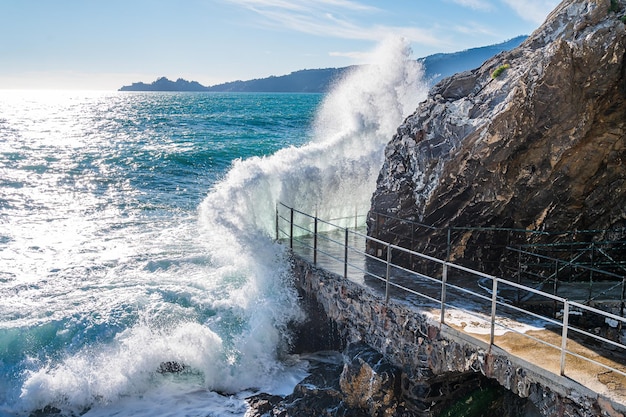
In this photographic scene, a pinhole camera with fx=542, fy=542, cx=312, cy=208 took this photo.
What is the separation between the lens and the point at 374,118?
1636cm

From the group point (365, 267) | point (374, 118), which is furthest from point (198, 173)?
point (365, 267)

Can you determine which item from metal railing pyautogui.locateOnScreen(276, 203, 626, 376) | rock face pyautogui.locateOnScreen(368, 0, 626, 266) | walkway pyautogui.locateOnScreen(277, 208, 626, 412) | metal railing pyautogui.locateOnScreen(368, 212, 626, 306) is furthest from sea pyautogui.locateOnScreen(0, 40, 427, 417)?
rock face pyautogui.locateOnScreen(368, 0, 626, 266)

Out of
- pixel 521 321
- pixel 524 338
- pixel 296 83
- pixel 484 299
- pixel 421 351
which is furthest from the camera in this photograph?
pixel 296 83

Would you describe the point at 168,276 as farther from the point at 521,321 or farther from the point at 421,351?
the point at 521,321

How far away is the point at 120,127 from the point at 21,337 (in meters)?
38.8

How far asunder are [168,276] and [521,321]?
279 inches

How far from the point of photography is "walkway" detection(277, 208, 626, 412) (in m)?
4.84

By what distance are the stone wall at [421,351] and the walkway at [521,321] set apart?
0.10m

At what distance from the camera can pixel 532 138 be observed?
7.18 metres

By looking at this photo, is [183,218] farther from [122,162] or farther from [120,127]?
[120,127]

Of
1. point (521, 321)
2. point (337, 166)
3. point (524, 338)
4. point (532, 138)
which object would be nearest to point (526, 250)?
point (532, 138)

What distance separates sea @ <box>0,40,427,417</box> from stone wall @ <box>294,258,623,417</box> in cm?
90

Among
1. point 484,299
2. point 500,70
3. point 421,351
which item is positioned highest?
point 500,70

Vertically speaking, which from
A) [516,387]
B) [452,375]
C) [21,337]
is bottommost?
[21,337]
